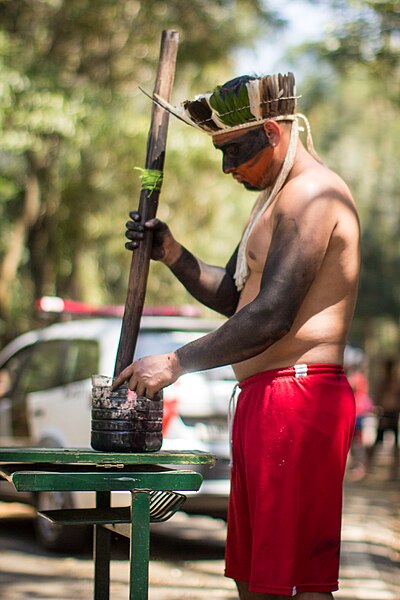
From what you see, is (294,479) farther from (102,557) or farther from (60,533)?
(60,533)

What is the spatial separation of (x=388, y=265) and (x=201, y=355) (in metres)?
34.5

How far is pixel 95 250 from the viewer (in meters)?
22.7

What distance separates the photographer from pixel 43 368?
31.4 feet

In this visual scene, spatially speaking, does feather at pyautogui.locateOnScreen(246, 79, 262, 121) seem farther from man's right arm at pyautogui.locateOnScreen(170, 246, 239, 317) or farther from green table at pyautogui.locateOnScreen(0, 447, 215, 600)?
green table at pyautogui.locateOnScreen(0, 447, 215, 600)

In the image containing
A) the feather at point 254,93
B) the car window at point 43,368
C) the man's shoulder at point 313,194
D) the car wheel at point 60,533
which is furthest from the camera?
the car window at point 43,368

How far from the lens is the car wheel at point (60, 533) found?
26.9 ft

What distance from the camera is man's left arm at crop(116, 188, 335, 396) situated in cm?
367

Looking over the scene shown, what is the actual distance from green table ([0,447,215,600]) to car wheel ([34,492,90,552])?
4508 millimetres

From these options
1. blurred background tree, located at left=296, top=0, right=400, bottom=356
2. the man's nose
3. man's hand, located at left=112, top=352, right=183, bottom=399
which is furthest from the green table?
blurred background tree, located at left=296, top=0, right=400, bottom=356

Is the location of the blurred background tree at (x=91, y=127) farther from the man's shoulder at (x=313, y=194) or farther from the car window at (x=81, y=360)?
the man's shoulder at (x=313, y=194)

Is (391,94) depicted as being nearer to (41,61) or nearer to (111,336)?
(41,61)

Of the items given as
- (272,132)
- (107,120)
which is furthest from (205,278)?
(107,120)

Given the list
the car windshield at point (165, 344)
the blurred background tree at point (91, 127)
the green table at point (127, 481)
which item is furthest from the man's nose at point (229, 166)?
the blurred background tree at point (91, 127)

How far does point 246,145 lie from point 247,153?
3cm
